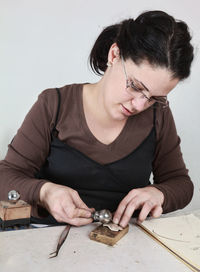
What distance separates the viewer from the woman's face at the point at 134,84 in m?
1.09

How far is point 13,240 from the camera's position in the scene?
0.87 meters

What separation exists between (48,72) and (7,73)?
20cm

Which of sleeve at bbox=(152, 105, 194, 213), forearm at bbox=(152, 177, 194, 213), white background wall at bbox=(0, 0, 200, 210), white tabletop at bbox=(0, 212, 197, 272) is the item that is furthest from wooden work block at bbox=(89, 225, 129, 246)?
white background wall at bbox=(0, 0, 200, 210)

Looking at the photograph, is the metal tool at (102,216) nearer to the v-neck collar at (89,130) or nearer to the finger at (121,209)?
the finger at (121,209)

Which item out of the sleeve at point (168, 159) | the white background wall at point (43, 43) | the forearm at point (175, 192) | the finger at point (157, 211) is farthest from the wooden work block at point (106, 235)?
the white background wall at point (43, 43)

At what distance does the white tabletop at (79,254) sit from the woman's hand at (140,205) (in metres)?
0.07

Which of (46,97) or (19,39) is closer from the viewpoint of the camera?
(46,97)

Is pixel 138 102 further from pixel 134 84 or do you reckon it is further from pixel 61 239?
pixel 61 239

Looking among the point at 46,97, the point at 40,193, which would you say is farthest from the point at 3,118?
the point at 40,193

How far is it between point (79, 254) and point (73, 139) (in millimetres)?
539

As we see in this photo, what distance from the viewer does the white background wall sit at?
168cm

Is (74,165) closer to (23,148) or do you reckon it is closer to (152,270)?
(23,148)

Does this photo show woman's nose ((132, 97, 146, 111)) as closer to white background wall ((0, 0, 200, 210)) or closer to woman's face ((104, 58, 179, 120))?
woman's face ((104, 58, 179, 120))

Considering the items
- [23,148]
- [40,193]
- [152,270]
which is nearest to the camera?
[152,270]
